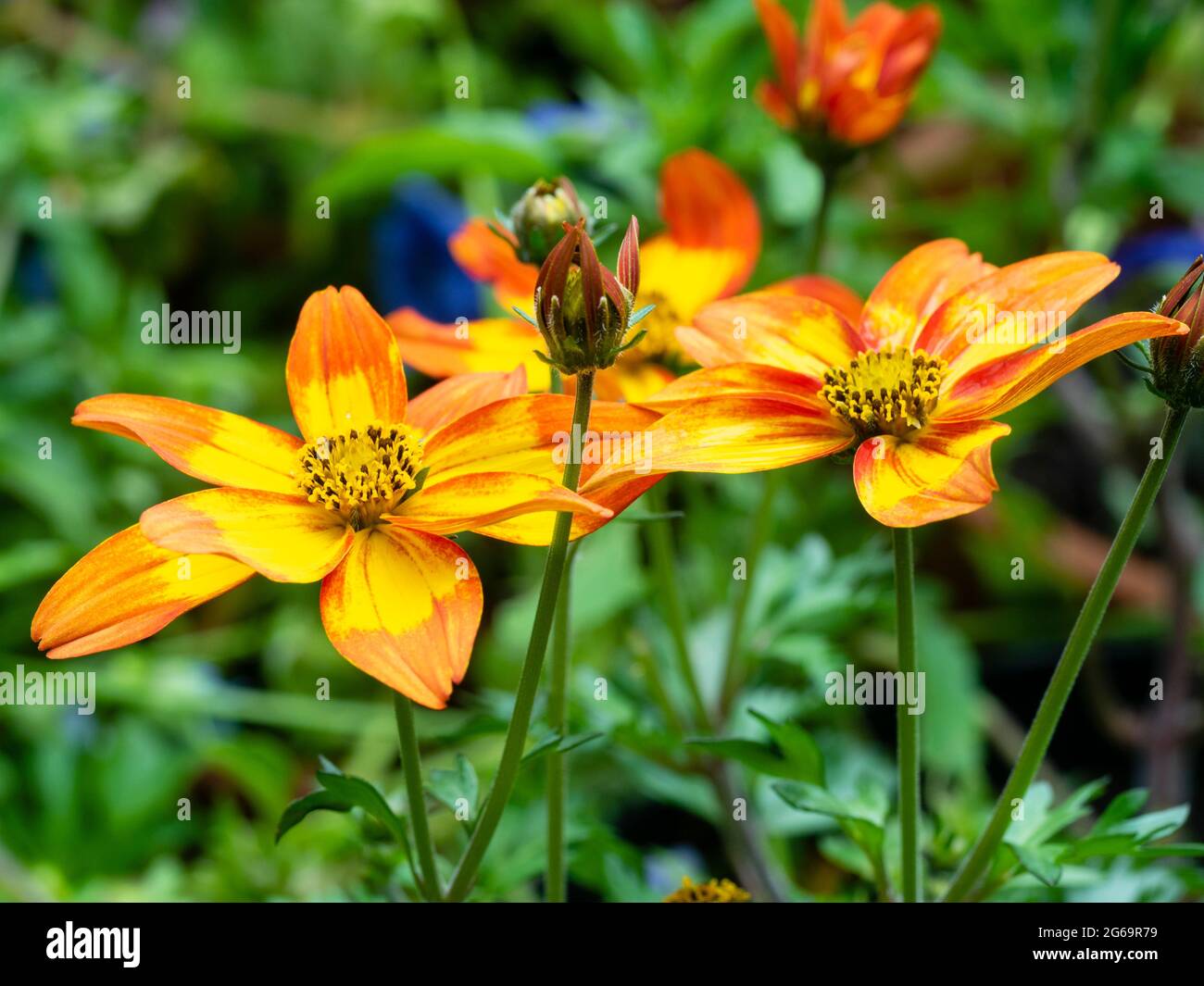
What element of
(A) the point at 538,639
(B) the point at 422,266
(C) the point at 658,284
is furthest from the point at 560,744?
(B) the point at 422,266

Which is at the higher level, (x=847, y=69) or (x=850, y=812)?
(x=847, y=69)

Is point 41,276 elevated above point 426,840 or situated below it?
above

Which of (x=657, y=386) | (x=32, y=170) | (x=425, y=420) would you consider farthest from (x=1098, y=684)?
(x=32, y=170)

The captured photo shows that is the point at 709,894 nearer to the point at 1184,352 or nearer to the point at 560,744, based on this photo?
the point at 560,744

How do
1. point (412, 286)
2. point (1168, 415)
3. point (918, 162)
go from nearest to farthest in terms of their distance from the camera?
point (1168, 415)
point (412, 286)
point (918, 162)

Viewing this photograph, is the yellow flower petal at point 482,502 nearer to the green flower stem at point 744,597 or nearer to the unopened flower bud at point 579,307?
the unopened flower bud at point 579,307

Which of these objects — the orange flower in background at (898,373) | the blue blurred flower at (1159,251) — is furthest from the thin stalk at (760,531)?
the blue blurred flower at (1159,251)

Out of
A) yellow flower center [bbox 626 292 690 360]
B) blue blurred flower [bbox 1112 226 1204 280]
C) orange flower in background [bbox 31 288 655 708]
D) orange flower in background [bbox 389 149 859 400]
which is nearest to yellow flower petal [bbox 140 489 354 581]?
orange flower in background [bbox 31 288 655 708]

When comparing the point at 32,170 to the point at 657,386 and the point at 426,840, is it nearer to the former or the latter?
the point at 657,386
